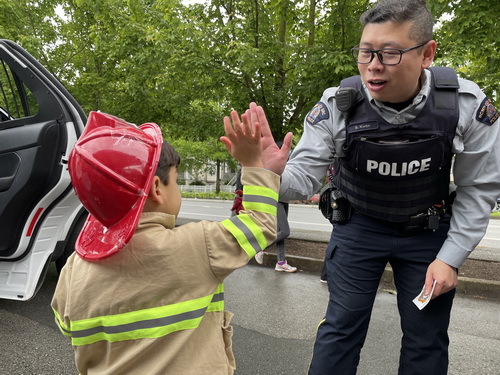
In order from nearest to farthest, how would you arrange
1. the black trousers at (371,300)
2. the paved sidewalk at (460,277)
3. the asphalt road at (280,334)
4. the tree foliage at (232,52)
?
the black trousers at (371,300)
the asphalt road at (280,334)
the paved sidewalk at (460,277)
the tree foliage at (232,52)

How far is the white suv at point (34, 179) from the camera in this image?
3.11 meters

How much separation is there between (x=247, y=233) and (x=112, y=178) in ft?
1.30

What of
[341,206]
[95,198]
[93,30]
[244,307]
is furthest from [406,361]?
[93,30]

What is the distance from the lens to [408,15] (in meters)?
1.48

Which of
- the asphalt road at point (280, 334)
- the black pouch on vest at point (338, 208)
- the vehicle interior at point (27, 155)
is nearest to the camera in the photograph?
the black pouch on vest at point (338, 208)

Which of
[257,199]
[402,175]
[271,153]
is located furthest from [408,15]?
[257,199]

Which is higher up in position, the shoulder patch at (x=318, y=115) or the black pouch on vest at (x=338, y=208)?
the shoulder patch at (x=318, y=115)

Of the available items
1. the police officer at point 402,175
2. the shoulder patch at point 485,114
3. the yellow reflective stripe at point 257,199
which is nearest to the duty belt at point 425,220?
the police officer at point 402,175

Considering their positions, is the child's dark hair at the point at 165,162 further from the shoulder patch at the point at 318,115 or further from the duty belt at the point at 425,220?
the duty belt at the point at 425,220

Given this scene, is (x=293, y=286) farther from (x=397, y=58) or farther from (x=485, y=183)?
(x=397, y=58)

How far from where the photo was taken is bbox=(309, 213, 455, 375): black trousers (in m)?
1.71

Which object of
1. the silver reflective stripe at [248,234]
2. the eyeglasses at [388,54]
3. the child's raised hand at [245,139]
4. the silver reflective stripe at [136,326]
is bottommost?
the silver reflective stripe at [136,326]

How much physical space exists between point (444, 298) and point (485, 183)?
52cm

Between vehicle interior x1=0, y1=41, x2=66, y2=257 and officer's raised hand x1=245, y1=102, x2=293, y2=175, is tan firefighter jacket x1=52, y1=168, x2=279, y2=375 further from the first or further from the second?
vehicle interior x1=0, y1=41, x2=66, y2=257
